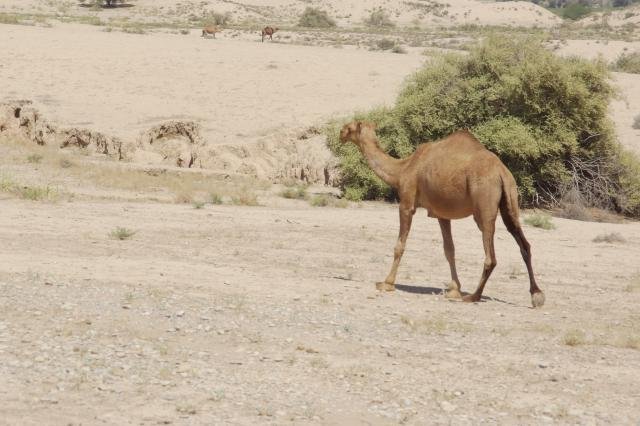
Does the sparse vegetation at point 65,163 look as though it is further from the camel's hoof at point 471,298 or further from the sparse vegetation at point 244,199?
the camel's hoof at point 471,298

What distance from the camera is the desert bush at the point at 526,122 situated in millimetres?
20562

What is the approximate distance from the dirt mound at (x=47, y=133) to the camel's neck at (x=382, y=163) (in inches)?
546

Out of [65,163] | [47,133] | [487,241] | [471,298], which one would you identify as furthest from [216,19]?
[487,241]

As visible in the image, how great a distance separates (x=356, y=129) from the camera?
1202 centimetres

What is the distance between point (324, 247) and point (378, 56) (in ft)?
81.9

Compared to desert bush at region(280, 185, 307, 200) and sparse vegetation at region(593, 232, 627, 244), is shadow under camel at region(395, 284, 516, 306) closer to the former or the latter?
sparse vegetation at region(593, 232, 627, 244)

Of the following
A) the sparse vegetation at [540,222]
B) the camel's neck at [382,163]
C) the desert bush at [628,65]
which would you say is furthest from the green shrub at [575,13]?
the camel's neck at [382,163]

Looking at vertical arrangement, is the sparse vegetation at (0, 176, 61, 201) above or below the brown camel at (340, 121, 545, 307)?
below

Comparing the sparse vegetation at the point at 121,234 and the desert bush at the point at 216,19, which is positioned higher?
the desert bush at the point at 216,19

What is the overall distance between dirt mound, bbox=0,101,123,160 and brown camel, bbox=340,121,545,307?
14.8 meters

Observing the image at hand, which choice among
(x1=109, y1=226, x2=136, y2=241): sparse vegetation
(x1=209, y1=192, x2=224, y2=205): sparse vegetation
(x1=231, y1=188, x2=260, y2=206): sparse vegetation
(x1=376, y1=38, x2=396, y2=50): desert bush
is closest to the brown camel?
(x1=109, y1=226, x2=136, y2=241): sparse vegetation

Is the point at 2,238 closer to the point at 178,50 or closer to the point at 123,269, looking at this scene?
the point at 123,269

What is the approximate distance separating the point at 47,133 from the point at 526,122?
1295 centimetres

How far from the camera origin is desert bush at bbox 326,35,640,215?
67.5ft
